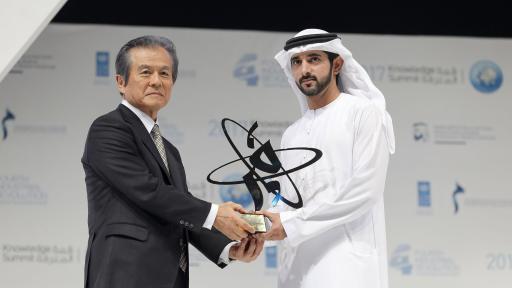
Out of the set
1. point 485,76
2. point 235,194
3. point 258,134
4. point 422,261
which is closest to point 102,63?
point 258,134

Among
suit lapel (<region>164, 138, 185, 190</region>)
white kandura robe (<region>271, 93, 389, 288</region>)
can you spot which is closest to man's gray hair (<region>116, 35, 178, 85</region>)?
suit lapel (<region>164, 138, 185, 190</region>)

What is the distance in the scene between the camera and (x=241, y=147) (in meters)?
6.26

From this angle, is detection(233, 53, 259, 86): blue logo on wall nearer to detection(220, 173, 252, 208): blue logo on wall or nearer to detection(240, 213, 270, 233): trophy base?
detection(220, 173, 252, 208): blue logo on wall

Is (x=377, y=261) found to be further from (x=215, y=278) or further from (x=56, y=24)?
(x=56, y=24)

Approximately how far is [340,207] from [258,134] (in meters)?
2.92

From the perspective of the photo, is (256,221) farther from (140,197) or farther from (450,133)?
(450,133)

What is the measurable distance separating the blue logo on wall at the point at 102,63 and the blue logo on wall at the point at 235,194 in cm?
118

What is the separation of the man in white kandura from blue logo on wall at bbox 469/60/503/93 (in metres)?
2.98

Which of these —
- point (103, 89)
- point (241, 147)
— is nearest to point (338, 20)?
point (241, 147)

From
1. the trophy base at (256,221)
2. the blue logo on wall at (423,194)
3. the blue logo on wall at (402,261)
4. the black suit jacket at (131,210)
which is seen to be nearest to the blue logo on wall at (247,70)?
the blue logo on wall at (423,194)

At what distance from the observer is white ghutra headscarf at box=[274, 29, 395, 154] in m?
3.67

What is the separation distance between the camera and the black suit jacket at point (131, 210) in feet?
10.1

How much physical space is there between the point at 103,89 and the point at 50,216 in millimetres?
977

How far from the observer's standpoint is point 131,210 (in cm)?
315
